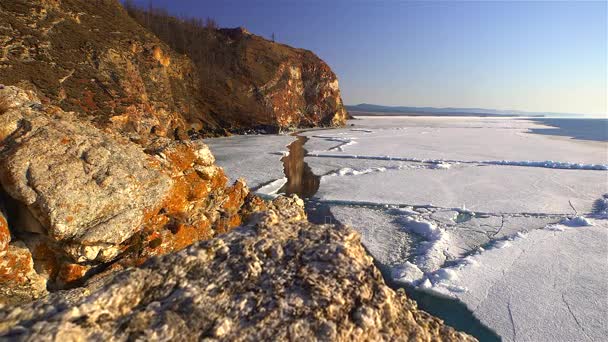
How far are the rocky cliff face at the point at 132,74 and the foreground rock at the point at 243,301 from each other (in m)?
3.10

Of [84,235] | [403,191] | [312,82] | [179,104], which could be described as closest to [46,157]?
[84,235]

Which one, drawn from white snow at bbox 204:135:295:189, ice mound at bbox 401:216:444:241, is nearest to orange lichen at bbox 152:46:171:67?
white snow at bbox 204:135:295:189

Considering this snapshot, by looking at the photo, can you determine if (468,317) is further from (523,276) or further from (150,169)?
(150,169)

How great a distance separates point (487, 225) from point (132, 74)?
23.2 metres

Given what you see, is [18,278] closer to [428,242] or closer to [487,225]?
[428,242]

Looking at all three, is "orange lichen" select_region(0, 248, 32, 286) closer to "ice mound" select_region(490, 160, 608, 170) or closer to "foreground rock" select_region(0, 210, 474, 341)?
"foreground rock" select_region(0, 210, 474, 341)

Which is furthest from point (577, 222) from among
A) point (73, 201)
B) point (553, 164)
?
point (73, 201)

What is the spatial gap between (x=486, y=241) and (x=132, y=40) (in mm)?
27454

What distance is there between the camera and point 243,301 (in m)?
2.13

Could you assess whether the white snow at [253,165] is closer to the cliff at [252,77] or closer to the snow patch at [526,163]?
the snow patch at [526,163]

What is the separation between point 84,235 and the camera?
3336mm

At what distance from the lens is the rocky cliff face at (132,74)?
17.4 meters

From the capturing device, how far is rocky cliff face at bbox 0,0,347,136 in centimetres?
1736

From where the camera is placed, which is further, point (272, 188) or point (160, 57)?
point (160, 57)
